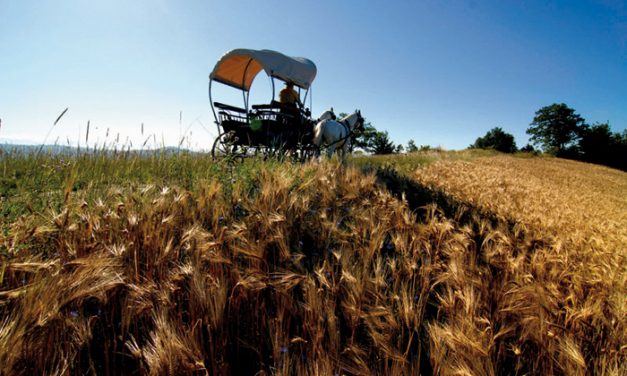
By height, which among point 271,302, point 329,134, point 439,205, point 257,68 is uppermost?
point 257,68

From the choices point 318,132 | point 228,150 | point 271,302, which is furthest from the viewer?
point 318,132

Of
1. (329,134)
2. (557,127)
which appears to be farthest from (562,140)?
(329,134)

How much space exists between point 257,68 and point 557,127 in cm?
5410

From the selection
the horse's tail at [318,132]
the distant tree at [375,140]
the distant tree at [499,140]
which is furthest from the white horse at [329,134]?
the distant tree at [499,140]

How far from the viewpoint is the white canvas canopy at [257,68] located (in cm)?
643

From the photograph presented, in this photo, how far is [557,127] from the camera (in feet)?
132

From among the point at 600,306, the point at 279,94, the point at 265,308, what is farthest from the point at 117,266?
the point at 279,94

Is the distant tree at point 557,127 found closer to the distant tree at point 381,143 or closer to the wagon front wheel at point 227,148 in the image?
the distant tree at point 381,143

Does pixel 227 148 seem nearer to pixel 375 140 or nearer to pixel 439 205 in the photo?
pixel 439 205

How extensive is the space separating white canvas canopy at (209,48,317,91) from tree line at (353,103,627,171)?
1485 centimetres

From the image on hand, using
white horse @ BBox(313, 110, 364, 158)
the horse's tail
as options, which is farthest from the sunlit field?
the horse's tail

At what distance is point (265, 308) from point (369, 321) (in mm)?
478

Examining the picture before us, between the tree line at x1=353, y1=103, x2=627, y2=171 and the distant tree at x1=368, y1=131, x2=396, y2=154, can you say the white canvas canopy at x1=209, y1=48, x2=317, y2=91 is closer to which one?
the tree line at x1=353, y1=103, x2=627, y2=171

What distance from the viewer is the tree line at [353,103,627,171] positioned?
31.1 meters
